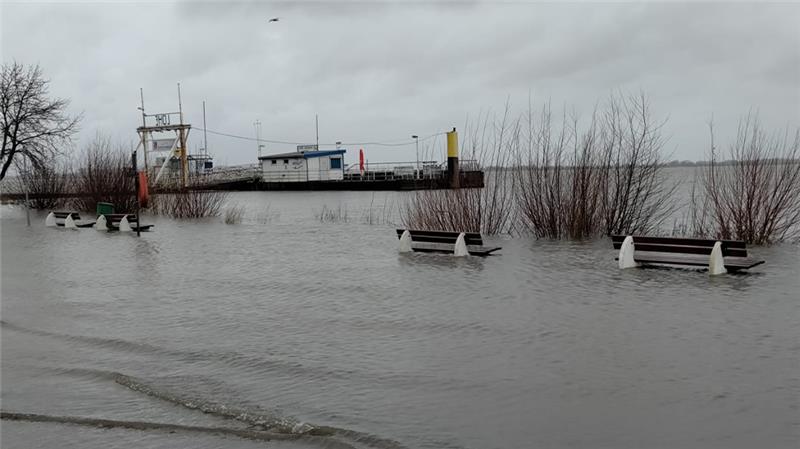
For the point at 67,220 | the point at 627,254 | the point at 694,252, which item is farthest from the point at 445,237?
the point at 67,220

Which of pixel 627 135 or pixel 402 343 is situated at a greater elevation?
pixel 627 135

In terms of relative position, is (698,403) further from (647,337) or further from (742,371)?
(647,337)

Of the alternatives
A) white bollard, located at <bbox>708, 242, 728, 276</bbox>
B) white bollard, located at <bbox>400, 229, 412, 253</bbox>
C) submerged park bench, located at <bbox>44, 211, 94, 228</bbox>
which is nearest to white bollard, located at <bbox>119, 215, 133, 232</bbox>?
submerged park bench, located at <bbox>44, 211, 94, 228</bbox>

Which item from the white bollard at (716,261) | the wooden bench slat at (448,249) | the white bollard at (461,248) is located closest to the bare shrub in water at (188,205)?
the wooden bench slat at (448,249)

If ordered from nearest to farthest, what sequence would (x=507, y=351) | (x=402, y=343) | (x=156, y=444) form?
(x=156, y=444)
(x=507, y=351)
(x=402, y=343)

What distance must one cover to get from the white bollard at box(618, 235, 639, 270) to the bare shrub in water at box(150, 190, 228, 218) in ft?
81.5

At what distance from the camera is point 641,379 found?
7039 mm

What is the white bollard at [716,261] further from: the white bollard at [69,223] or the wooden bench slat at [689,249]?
the white bollard at [69,223]

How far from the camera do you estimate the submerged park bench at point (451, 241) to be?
17.2 meters

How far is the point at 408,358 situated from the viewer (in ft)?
26.6

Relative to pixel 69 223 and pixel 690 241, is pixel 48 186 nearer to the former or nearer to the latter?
pixel 69 223

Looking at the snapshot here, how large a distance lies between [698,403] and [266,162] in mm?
84660

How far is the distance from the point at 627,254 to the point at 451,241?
4.51m

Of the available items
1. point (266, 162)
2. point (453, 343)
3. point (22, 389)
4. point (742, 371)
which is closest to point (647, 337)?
point (742, 371)
